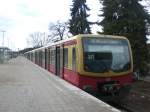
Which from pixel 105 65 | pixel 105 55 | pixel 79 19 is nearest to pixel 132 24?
pixel 105 55

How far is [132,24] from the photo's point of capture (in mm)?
39875

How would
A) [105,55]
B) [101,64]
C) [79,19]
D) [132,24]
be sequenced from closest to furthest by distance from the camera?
[101,64] → [105,55] → [132,24] → [79,19]

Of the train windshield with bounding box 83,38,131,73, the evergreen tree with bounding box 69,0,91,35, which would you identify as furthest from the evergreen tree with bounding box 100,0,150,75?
the evergreen tree with bounding box 69,0,91,35

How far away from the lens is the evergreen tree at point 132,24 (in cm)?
3969

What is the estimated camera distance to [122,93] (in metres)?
18.5

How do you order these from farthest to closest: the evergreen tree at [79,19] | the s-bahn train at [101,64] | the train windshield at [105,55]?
the evergreen tree at [79,19] < the train windshield at [105,55] < the s-bahn train at [101,64]

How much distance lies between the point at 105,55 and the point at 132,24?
857 inches

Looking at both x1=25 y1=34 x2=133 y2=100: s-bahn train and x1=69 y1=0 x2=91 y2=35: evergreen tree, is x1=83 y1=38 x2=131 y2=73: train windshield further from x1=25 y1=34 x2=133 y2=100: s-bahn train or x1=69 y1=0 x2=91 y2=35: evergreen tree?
x1=69 y1=0 x2=91 y2=35: evergreen tree

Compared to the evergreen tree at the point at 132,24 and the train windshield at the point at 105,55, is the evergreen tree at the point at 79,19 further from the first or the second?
the train windshield at the point at 105,55

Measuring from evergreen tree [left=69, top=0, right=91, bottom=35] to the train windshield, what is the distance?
4496 cm

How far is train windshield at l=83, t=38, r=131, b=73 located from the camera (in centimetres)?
1830

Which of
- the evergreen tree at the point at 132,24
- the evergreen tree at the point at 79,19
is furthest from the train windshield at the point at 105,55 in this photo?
the evergreen tree at the point at 79,19

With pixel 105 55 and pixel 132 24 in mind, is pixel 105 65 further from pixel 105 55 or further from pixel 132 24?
pixel 132 24

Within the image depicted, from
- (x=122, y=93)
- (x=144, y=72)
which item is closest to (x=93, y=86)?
(x=122, y=93)
